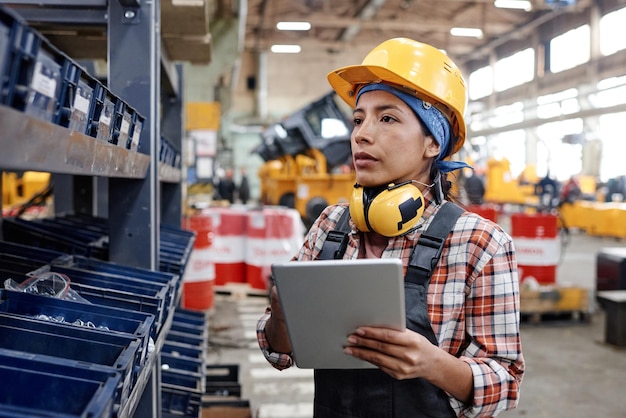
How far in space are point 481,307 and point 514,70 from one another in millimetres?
26682

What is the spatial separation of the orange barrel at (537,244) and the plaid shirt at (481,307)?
5.55 meters

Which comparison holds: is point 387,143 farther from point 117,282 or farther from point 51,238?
point 51,238

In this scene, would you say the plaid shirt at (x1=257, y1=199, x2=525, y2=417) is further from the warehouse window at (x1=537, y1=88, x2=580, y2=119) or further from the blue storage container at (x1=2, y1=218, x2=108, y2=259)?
the warehouse window at (x1=537, y1=88, x2=580, y2=119)

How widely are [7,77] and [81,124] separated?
42 cm

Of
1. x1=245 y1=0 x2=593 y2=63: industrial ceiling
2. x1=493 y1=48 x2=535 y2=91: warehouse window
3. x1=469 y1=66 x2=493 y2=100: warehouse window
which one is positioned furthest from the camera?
x1=469 y1=66 x2=493 y2=100: warehouse window

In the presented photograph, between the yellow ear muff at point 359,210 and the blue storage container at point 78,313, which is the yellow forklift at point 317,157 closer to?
the yellow ear muff at point 359,210

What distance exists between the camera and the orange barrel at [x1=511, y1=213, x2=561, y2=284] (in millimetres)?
6848

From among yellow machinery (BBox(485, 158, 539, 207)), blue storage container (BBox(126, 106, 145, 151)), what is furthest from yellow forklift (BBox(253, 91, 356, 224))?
yellow machinery (BBox(485, 158, 539, 207))

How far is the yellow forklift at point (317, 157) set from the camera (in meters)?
10.3

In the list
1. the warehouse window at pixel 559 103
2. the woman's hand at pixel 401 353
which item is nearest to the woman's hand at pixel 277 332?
the woman's hand at pixel 401 353

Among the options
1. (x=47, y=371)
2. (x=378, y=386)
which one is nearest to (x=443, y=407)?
(x=378, y=386)

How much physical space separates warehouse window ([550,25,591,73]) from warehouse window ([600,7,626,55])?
2.01 feet

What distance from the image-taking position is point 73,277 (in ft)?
6.37

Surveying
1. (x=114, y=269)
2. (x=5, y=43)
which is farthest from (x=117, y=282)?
(x=5, y=43)
